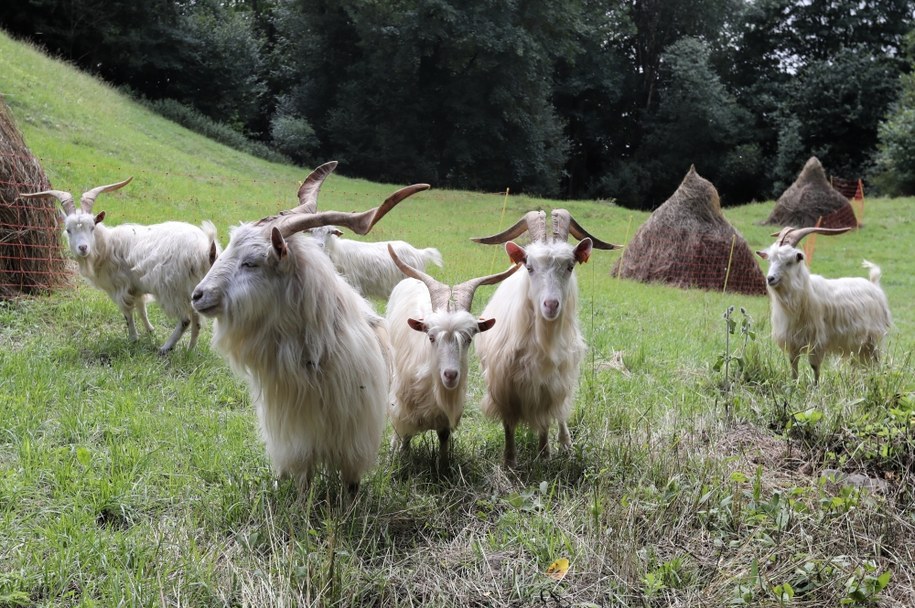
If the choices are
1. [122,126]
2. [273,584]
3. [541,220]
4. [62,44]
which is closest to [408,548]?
[273,584]

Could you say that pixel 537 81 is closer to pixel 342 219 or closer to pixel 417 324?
pixel 417 324

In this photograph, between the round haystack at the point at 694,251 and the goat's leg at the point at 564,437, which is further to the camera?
the round haystack at the point at 694,251

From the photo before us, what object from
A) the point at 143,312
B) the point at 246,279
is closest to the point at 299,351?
the point at 246,279

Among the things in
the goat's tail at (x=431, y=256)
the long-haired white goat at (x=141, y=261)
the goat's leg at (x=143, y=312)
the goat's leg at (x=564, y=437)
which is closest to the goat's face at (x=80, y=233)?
the long-haired white goat at (x=141, y=261)

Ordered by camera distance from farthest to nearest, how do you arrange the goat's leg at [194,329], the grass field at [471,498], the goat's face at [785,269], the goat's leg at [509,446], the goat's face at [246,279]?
1. the goat's face at [785,269]
2. the goat's leg at [194,329]
3. the goat's leg at [509,446]
4. the goat's face at [246,279]
5. the grass field at [471,498]

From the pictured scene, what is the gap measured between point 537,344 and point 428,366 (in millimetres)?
809

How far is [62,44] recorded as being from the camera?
27906mm

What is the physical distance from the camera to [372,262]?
9617 mm

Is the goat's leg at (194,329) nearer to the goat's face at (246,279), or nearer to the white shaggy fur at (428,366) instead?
the white shaggy fur at (428,366)

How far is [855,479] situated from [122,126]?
20.1 m

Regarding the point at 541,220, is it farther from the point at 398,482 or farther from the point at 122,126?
the point at 122,126

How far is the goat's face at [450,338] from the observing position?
4.18 m

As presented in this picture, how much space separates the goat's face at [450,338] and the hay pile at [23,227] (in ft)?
19.2

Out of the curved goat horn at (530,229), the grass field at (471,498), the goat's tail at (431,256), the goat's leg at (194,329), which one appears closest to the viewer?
the grass field at (471,498)
